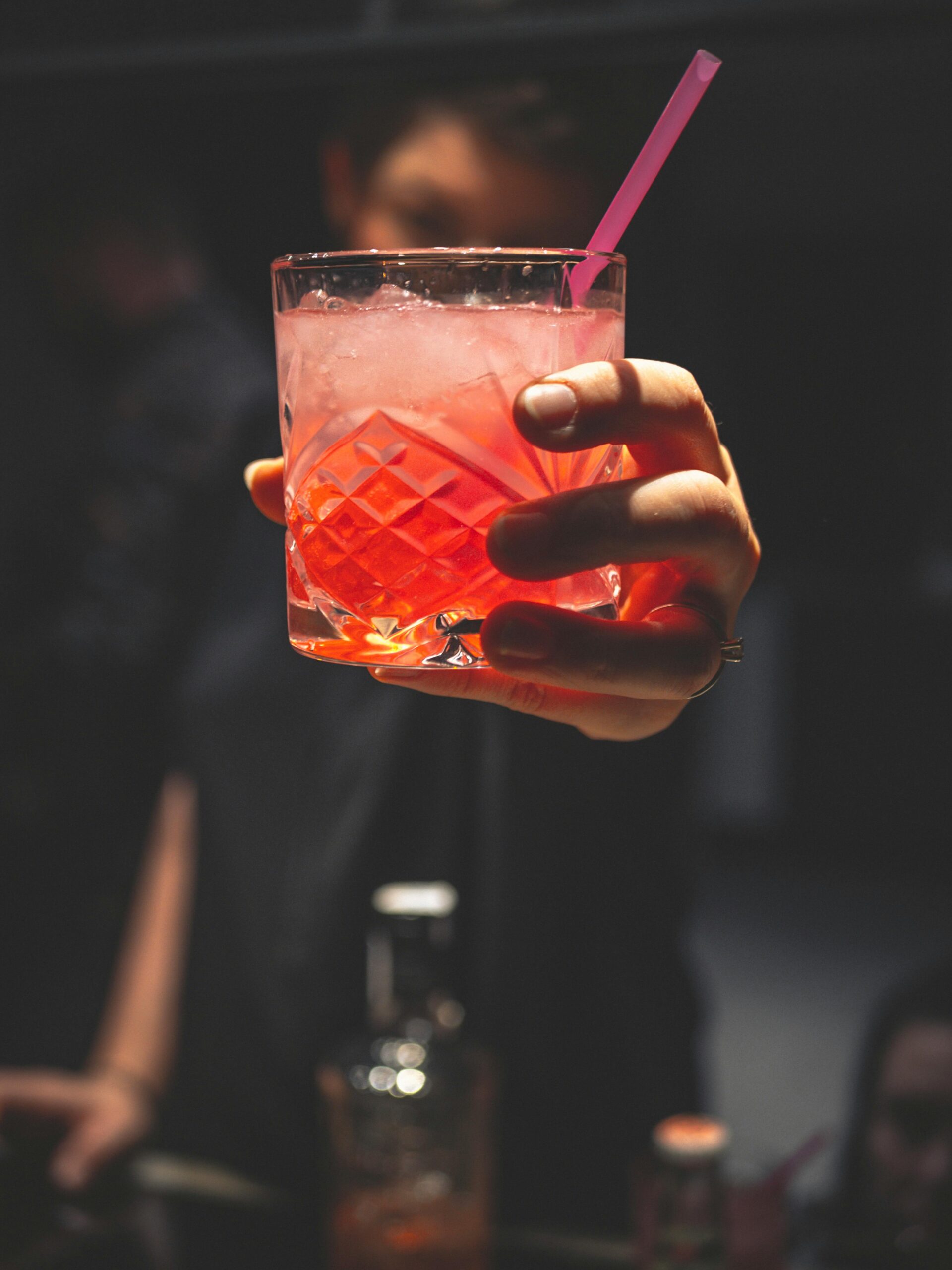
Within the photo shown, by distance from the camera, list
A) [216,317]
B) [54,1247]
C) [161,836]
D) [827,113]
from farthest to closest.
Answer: [827,113] < [216,317] < [161,836] < [54,1247]

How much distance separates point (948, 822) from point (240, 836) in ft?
12.7

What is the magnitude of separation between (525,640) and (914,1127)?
4.25 ft

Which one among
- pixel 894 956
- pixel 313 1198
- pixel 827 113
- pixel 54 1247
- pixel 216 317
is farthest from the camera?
pixel 827 113

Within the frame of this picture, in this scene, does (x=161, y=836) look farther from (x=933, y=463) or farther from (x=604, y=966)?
(x=933, y=463)

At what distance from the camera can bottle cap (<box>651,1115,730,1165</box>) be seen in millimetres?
1226

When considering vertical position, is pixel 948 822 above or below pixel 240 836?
above

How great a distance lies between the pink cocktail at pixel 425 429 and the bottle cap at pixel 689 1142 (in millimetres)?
709

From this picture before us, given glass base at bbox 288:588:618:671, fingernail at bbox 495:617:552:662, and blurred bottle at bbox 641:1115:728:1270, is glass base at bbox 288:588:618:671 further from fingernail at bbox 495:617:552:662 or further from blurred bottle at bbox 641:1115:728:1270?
blurred bottle at bbox 641:1115:728:1270

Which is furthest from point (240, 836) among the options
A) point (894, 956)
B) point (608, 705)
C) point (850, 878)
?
point (850, 878)

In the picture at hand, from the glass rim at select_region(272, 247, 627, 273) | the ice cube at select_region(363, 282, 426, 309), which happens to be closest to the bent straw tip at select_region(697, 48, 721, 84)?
the glass rim at select_region(272, 247, 627, 273)

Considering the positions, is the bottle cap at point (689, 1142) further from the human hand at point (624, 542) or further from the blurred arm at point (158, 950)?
the blurred arm at point (158, 950)

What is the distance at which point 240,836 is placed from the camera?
1.99 m

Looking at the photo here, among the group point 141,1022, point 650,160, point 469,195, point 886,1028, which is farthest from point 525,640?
point 886,1028

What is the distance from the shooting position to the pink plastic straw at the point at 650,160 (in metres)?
0.73
